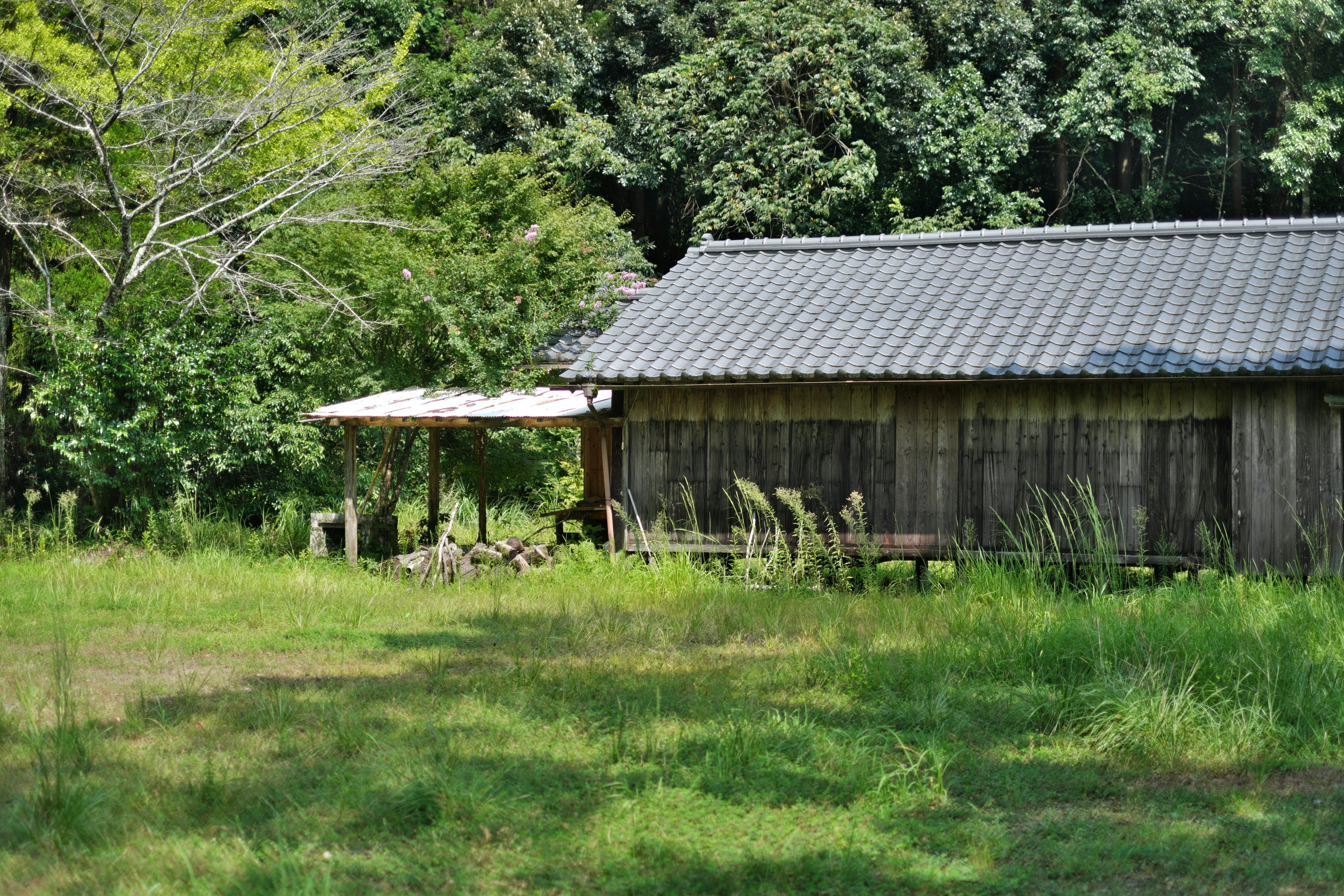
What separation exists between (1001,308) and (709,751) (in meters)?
7.10

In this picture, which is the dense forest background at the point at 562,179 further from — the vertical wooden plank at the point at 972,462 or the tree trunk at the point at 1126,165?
the vertical wooden plank at the point at 972,462

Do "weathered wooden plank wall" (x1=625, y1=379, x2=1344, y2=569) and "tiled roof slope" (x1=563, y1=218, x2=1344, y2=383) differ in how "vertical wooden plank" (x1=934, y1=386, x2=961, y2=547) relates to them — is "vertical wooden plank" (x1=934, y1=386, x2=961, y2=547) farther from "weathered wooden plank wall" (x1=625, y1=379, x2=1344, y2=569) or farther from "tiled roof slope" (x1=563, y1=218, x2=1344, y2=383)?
"tiled roof slope" (x1=563, y1=218, x2=1344, y2=383)

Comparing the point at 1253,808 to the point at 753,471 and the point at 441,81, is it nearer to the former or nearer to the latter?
the point at 753,471

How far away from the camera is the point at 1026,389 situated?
10.1m

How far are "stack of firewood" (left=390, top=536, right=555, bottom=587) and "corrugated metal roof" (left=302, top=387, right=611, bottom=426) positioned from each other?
4.15ft

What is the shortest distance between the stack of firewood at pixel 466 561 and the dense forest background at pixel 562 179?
7.08 feet

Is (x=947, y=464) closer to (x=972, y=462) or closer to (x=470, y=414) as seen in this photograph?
(x=972, y=462)

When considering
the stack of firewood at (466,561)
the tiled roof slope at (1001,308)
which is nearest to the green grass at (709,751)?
the tiled roof slope at (1001,308)

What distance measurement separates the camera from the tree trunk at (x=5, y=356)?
48.1 feet

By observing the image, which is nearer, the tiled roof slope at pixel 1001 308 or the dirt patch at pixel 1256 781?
the dirt patch at pixel 1256 781

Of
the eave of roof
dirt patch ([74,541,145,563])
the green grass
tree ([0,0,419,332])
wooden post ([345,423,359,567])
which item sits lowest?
the green grass

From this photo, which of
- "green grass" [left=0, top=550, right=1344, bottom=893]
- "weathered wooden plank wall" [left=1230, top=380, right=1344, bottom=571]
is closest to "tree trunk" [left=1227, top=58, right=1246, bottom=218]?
"weathered wooden plank wall" [left=1230, top=380, right=1344, bottom=571]

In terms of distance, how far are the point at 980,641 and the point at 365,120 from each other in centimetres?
1479

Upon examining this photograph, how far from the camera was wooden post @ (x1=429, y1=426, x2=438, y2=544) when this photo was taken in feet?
45.4
